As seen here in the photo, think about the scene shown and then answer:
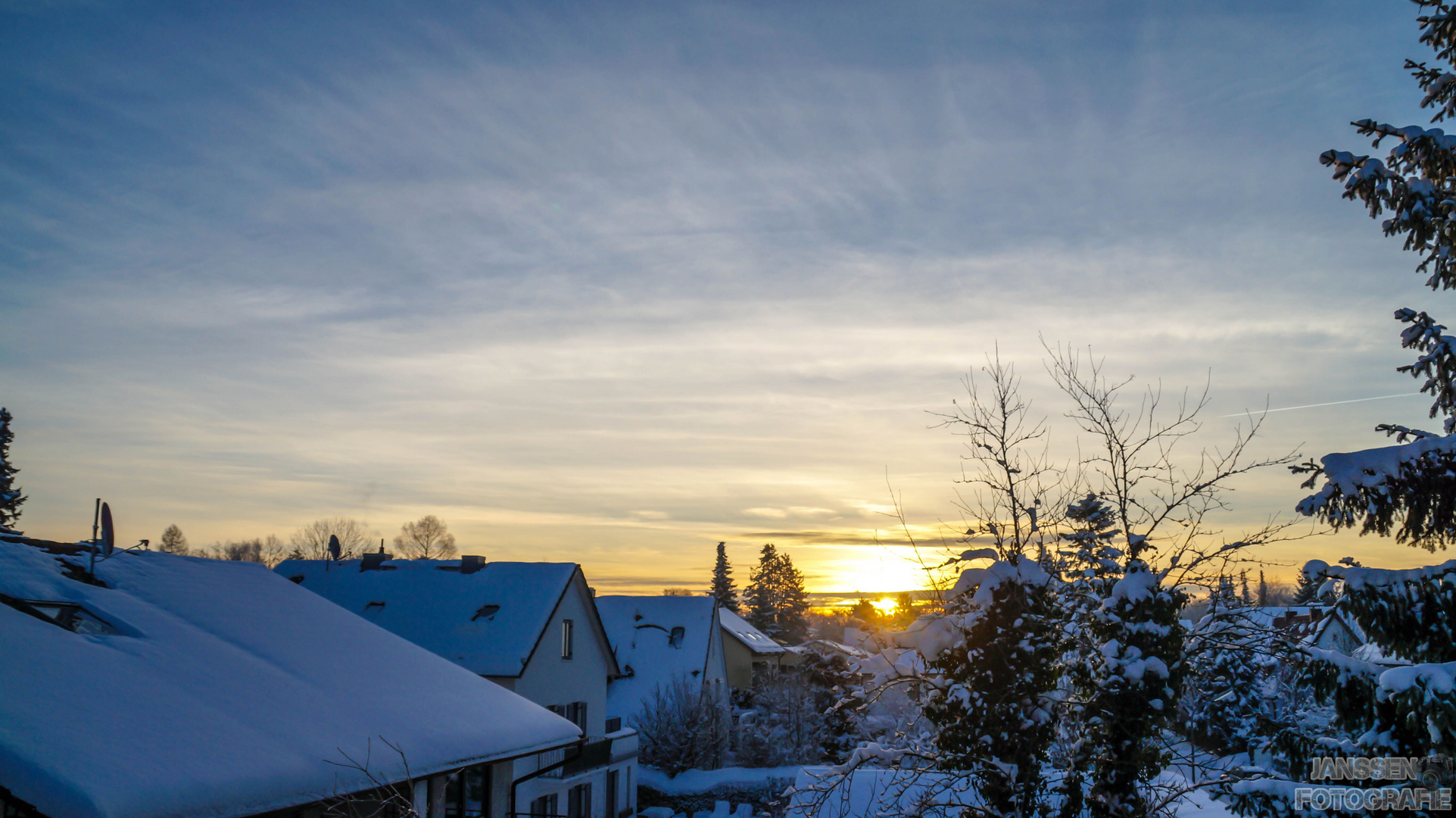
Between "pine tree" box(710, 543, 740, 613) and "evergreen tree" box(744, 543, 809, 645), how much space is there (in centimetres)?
234

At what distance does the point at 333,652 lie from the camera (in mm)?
13133

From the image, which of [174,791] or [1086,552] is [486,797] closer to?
[174,791]

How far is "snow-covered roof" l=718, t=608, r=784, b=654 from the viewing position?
188 ft

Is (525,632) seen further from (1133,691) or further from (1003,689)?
(1133,691)

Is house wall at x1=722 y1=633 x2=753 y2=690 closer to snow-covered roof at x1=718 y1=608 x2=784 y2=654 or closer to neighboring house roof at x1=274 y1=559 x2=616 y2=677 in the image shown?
snow-covered roof at x1=718 y1=608 x2=784 y2=654

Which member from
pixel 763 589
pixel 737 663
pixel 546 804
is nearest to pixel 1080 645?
pixel 546 804

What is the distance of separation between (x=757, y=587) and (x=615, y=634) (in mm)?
46290

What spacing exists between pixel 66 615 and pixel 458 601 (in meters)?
19.6

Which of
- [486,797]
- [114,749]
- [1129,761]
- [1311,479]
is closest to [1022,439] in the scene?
[1311,479]

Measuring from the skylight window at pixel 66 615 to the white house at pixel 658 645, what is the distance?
29.9m

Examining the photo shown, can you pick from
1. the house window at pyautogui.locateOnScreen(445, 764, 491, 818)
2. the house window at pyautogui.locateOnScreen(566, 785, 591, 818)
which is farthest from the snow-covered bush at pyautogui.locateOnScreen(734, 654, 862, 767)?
the house window at pyautogui.locateOnScreen(445, 764, 491, 818)

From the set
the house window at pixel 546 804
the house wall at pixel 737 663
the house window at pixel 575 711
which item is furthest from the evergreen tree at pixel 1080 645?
the house wall at pixel 737 663

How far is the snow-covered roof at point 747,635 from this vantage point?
57.3 metres

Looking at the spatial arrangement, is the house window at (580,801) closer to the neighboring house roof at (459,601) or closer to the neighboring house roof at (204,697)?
the neighboring house roof at (459,601)
